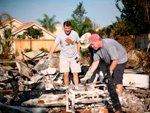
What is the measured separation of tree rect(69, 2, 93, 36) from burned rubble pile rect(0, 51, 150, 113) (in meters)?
14.1

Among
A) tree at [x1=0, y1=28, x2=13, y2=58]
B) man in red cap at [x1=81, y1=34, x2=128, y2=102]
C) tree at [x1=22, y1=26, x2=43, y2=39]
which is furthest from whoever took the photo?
tree at [x1=22, y1=26, x2=43, y2=39]

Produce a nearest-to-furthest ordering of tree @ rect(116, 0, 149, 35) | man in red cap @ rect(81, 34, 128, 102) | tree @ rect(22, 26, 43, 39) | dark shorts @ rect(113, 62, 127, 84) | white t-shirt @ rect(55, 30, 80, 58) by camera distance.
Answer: man in red cap @ rect(81, 34, 128, 102) → dark shorts @ rect(113, 62, 127, 84) → white t-shirt @ rect(55, 30, 80, 58) → tree @ rect(116, 0, 149, 35) → tree @ rect(22, 26, 43, 39)

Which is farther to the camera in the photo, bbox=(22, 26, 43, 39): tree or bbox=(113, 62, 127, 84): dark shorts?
bbox=(22, 26, 43, 39): tree

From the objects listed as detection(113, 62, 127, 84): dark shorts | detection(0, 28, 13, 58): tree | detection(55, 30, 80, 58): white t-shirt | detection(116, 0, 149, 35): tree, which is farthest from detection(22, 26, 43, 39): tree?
detection(113, 62, 127, 84): dark shorts

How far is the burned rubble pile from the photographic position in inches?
110

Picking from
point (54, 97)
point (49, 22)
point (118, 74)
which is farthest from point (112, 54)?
point (49, 22)

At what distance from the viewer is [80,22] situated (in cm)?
2086

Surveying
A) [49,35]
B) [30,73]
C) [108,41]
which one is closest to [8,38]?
[49,35]

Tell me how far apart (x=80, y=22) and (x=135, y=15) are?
34.6 ft

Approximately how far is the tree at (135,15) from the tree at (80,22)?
285 inches

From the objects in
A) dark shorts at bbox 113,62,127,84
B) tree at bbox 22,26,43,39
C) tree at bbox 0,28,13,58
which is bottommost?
dark shorts at bbox 113,62,127,84

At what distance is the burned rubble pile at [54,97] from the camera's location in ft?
9.14

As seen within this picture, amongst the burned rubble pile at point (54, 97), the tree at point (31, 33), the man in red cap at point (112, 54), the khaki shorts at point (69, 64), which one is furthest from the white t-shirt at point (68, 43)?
the tree at point (31, 33)

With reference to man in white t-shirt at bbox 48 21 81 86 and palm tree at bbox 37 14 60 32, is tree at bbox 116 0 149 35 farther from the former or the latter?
palm tree at bbox 37 14 60 32
